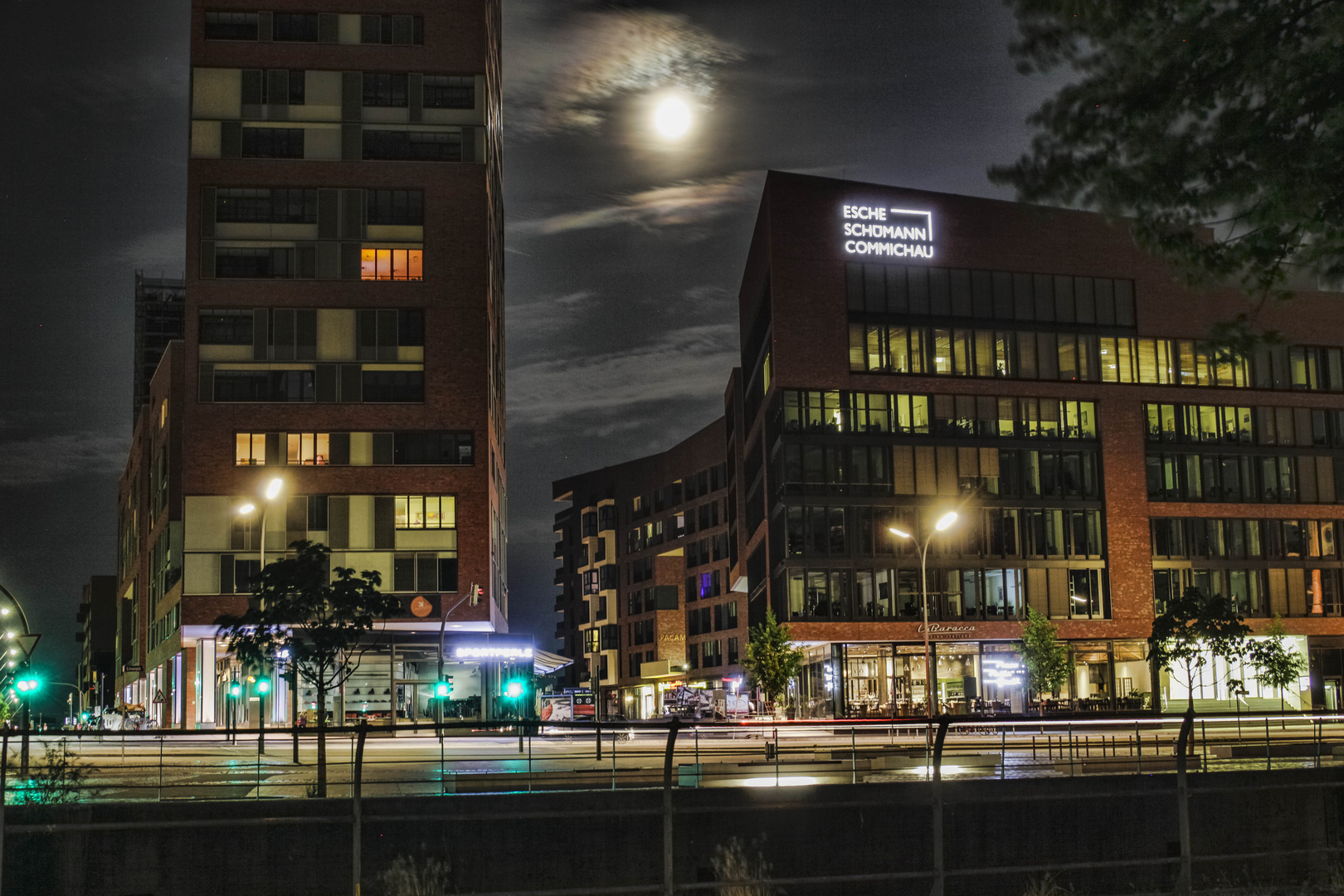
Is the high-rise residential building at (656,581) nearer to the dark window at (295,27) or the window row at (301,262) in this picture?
the window row at (301,262)

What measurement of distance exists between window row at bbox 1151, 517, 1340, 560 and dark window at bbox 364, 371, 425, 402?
44.7 metres

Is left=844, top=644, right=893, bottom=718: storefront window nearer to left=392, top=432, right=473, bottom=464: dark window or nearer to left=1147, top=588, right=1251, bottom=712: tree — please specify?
left=1147, top=588, right=1251, bottom=712: tree

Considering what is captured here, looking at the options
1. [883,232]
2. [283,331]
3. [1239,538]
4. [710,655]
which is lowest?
[710,655]

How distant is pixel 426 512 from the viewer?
7512cm

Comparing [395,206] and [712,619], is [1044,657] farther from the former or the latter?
[712,619]

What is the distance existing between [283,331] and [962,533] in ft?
131

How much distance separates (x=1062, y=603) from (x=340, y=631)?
59.8 metres

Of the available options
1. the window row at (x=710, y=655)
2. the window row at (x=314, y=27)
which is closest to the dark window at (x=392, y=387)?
the window row at (x=314, y=27)

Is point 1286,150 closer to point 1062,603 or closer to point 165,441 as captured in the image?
point 1062,603

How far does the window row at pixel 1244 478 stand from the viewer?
8594 centimetres

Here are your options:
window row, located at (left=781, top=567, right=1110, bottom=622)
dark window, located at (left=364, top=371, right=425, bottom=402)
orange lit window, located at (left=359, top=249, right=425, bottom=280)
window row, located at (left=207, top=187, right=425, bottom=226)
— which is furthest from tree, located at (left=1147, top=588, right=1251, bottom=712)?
window row, located at (left=207, top=187, right=425, bottom=226)

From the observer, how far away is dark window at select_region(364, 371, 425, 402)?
75938mm

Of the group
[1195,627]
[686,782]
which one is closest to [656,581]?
[1195,627]

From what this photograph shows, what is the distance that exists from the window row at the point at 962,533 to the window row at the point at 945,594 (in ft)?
3.84
